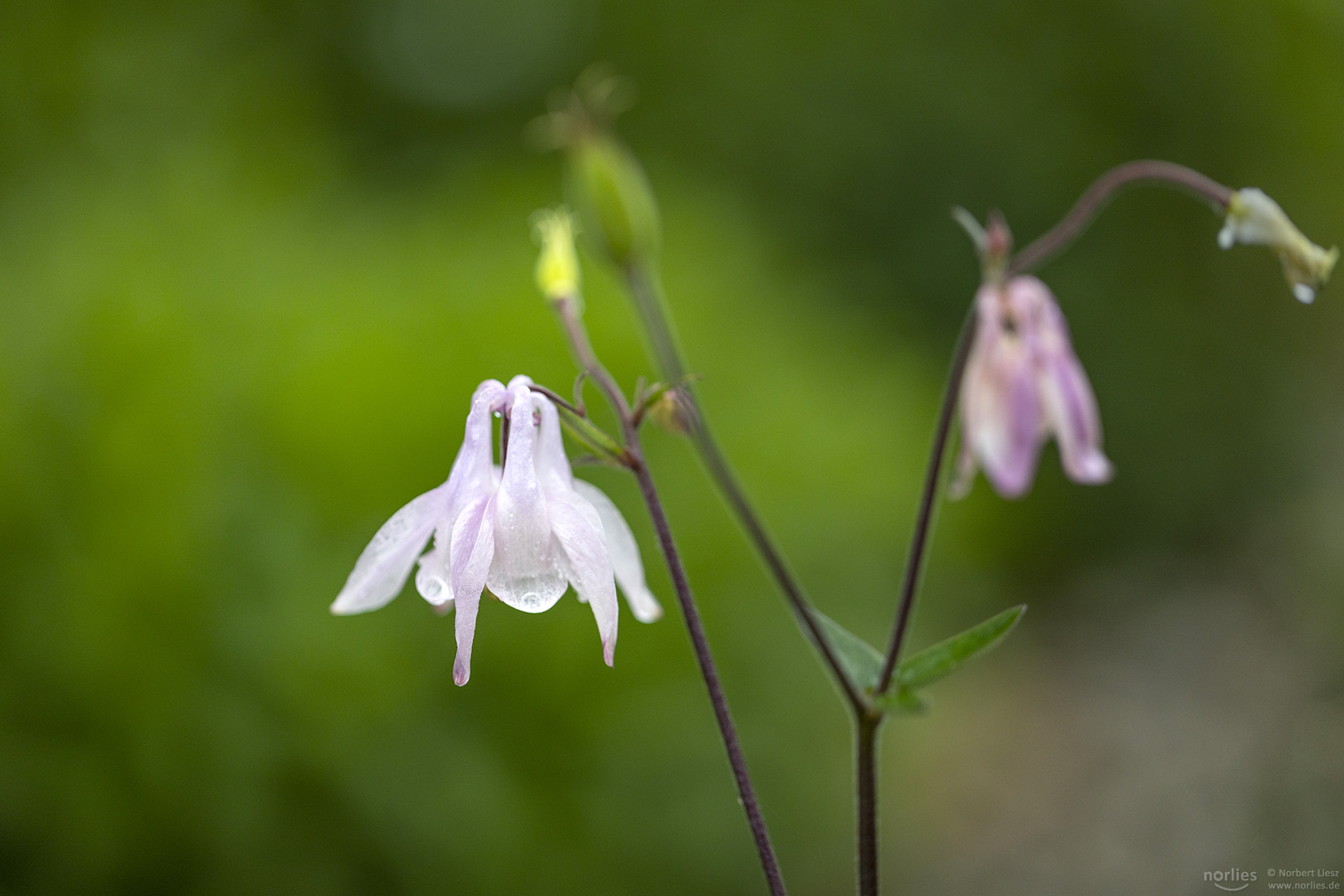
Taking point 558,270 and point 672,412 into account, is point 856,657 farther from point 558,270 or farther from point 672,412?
point 558,270

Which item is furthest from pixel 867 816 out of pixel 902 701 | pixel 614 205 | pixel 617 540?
pixel 614 205

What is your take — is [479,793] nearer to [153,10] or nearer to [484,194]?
[484,194]

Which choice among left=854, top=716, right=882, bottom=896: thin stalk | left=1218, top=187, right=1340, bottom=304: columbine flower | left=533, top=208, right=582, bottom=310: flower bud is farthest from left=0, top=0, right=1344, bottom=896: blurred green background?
left=1218, top=187, right=1340, bottom=304: columbine flower

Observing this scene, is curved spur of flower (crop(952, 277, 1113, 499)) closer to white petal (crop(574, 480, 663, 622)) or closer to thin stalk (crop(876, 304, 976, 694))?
thin stalk (crop(876, 304, 976, 694))

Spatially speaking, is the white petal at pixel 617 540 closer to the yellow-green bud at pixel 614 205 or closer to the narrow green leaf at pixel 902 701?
the narrow green leaf at pixel 902 701

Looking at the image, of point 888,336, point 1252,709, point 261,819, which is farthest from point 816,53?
point 261,819

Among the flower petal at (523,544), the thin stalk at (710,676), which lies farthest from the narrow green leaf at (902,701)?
the flower petal at (523,544)
